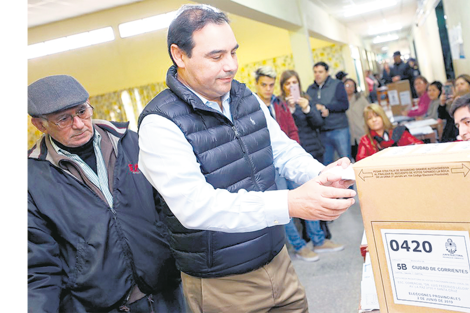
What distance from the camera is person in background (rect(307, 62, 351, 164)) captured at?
517 cm

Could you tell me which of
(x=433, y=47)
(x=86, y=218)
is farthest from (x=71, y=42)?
(x=433, y=47)

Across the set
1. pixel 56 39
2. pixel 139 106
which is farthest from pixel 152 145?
Answer: pixel 139 106

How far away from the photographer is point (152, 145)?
1370mm

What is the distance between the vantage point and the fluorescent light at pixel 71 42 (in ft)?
24.9

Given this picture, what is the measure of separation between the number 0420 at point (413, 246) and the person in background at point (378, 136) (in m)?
2.80

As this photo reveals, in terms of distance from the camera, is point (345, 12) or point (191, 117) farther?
point (345, 12)

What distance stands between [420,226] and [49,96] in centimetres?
139

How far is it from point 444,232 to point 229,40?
0.86m

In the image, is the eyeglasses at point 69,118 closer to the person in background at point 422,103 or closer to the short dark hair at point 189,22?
the short dark hair at point 189,22

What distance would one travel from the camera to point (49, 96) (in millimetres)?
1718

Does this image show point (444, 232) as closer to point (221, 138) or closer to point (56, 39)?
point (221, 138)

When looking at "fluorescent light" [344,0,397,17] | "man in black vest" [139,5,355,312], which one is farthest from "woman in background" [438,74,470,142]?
"fluorescent light" [344,0,397,17]

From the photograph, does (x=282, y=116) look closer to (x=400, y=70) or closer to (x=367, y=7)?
(x=400, y=70)

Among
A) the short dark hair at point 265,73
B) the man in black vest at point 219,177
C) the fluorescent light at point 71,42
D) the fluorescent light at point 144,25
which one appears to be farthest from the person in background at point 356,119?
the man in black vest at point 219,177
